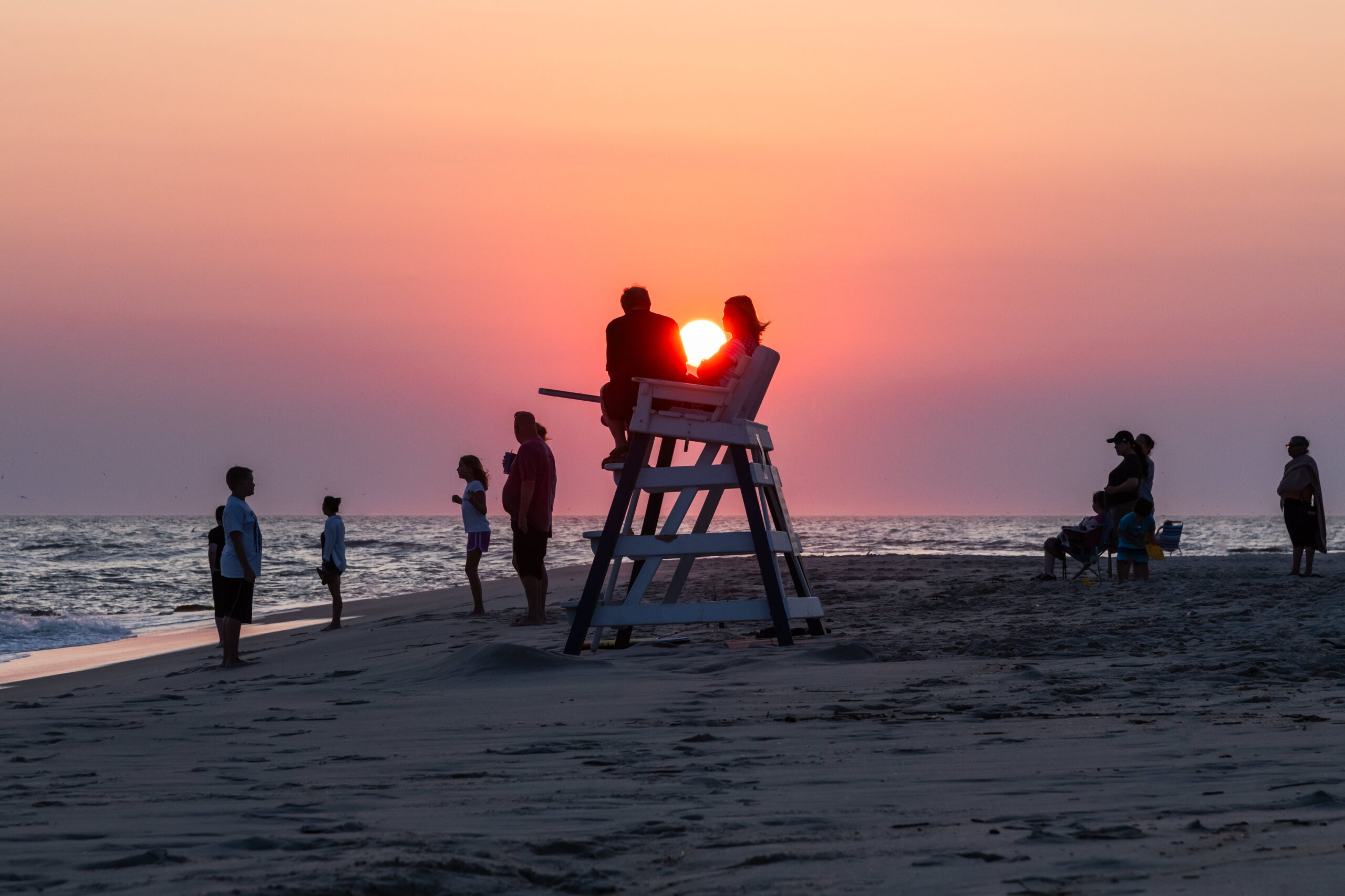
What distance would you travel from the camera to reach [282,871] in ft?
8.77

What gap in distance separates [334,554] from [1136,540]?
904 centimetres

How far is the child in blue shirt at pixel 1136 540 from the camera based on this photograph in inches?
521

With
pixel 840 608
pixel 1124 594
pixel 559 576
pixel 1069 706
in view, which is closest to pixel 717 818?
pixel 1069 706

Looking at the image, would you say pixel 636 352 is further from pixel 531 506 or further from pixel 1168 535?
pixel 1168 535

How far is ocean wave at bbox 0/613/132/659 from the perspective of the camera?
49.1 ft

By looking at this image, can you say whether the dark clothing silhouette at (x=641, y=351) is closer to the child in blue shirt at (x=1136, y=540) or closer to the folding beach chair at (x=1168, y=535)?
the child in blue shirt at (x=1136, y=540)

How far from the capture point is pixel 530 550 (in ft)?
34.8

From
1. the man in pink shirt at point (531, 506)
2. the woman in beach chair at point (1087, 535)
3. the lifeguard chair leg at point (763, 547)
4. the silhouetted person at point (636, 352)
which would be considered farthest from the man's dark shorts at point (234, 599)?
the woman in beach chair at point (1087, 535)

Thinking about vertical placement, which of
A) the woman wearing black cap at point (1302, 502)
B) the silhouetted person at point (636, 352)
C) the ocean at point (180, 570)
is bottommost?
the ocean at point (180, 570)

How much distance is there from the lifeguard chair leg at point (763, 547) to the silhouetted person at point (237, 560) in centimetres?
398

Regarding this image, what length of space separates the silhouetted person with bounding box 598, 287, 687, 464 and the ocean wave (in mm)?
9743

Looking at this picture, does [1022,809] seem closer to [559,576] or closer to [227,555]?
[227,555]

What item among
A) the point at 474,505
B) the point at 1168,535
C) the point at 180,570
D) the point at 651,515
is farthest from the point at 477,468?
the point at 180,570

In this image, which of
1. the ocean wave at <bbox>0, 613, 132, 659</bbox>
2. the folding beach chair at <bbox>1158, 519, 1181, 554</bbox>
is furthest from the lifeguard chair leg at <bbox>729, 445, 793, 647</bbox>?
the folding beach chair at <bbox>1158, 519, 1181, 554</bbox>
